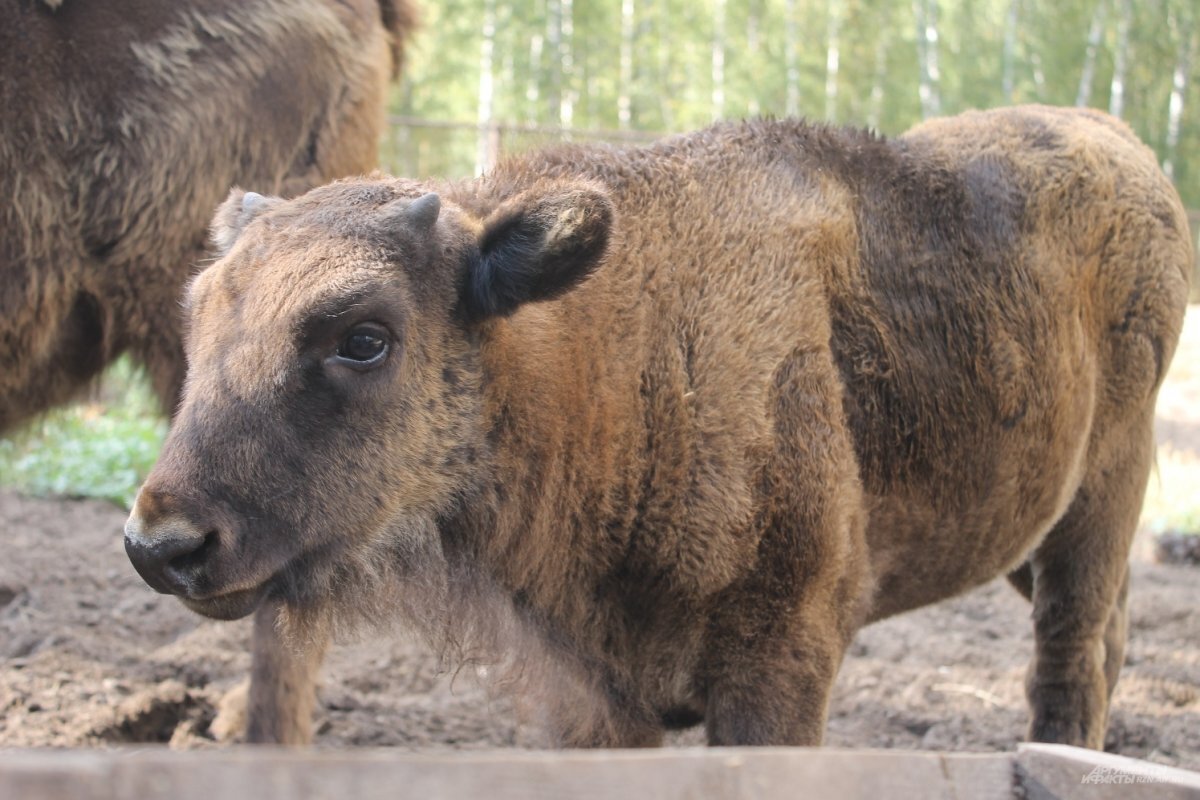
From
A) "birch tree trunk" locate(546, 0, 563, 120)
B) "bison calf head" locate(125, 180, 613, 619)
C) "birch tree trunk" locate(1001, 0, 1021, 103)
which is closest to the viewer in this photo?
"bison calf head" locate(125, 180, 613, 619)

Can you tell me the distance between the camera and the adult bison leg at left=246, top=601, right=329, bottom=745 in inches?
197

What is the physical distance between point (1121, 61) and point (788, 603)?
87.0 feet

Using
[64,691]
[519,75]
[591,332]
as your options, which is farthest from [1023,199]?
[519,75]

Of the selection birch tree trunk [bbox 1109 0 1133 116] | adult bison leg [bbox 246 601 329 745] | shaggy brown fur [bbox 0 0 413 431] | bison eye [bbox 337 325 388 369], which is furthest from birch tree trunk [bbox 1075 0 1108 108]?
bison eye [bbox 337 325 388 369]

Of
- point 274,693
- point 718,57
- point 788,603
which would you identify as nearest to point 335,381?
point 788,603

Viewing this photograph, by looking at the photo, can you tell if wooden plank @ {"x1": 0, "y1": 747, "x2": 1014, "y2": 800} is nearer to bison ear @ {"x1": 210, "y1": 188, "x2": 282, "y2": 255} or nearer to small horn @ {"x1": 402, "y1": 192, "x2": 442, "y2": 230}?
small horn @ {"x1": 402, "y1": 192, "x2": 442, "y2": 230}

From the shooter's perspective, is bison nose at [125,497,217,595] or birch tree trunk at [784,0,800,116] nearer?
bison nose at [125,497,217,595]

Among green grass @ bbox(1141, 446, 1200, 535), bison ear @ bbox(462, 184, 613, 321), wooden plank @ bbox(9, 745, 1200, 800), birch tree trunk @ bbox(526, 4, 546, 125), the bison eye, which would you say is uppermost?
birch tree trunk @ bbox(526, 4, 546, 125)

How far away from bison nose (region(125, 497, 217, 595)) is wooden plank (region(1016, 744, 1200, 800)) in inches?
75.4

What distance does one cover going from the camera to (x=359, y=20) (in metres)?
5.40

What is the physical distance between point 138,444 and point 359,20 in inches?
237

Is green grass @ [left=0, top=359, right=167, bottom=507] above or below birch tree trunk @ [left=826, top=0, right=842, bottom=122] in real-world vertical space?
below

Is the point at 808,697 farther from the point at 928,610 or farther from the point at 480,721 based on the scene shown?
the point at 928,610

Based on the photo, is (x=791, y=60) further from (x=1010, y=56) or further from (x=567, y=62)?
(x=567, y=62)
